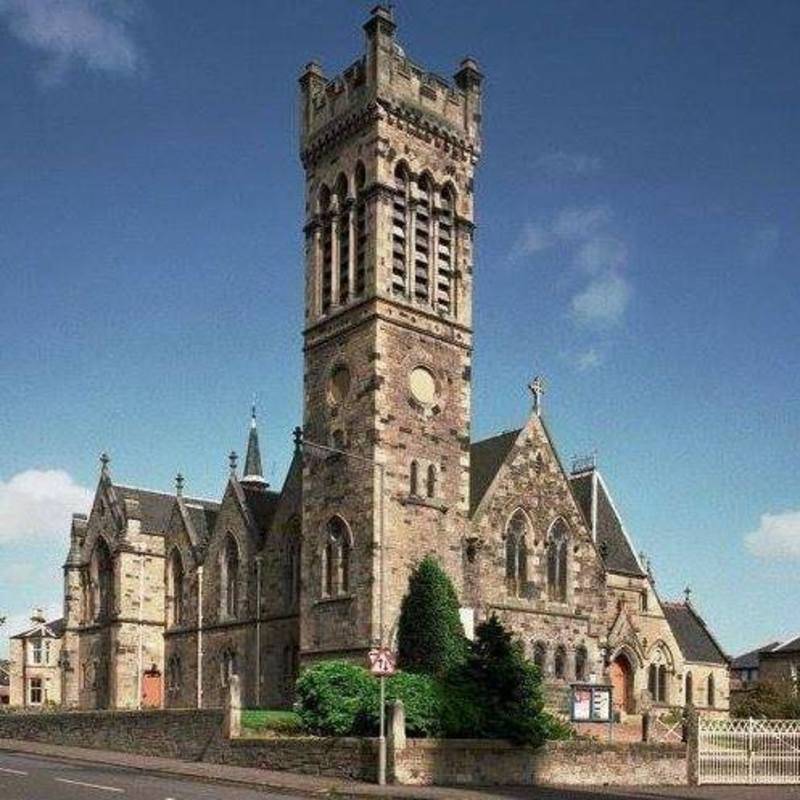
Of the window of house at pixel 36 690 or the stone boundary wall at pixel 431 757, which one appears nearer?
the stone boundary wall at pixel 431 757

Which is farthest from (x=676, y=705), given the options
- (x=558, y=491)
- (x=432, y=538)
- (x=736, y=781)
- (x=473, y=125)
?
(x=473, y=125)

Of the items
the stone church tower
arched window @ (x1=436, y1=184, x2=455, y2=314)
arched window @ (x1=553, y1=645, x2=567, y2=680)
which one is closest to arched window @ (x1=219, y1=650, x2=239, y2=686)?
the stone church tower

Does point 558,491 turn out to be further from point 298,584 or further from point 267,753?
point 267,753

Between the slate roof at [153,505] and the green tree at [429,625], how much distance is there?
23.1 metres

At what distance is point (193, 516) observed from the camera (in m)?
60.9

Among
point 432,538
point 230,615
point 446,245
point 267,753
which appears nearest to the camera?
point 267,753

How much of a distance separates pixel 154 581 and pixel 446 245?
2353 cm

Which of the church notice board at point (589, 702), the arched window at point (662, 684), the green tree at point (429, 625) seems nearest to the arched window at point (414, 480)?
the green tree at point (429, 625)

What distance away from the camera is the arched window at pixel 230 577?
174 feet

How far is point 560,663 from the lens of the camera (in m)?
47.2

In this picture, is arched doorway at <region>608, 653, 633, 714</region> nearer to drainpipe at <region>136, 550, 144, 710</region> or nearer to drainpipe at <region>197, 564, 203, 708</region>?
drainpipe at <region>197, 564, 203, 708</region>

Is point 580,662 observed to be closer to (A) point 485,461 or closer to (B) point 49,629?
(A) point 485,461

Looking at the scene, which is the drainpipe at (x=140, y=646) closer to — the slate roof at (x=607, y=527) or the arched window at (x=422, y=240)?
the slate roof at (x=607, y=527)

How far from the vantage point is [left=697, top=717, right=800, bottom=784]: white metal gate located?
1261 inches
